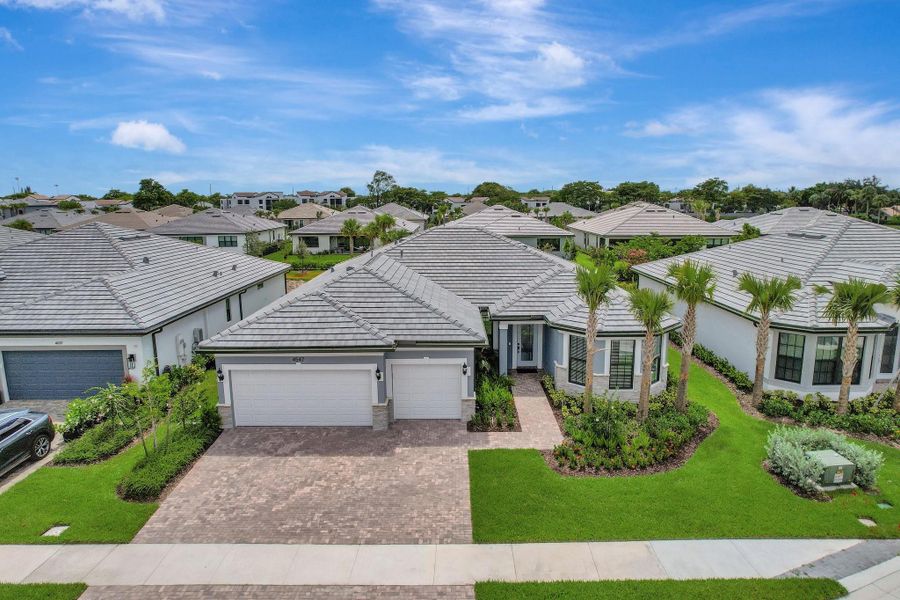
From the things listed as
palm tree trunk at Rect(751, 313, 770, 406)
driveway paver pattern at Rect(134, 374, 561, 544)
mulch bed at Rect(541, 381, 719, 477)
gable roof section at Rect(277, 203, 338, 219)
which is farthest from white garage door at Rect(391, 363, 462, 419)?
gable roof section at Rect(277, 203, 338, 219)

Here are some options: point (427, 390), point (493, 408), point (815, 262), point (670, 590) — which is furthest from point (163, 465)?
point (815, 262)

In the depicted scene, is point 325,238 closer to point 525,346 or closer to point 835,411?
point 525,346

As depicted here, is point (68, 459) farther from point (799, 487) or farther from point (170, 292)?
point (799, 487)

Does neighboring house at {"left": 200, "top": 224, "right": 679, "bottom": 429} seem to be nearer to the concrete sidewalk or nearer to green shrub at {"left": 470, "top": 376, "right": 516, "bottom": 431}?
green shrub at {"left": 470, "top": 376, "right": 516, "bottom": 431}

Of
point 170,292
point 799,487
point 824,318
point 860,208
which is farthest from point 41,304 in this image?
point 860,208

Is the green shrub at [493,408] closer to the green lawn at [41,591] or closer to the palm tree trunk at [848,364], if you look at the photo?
the green lawn at [41,591]
